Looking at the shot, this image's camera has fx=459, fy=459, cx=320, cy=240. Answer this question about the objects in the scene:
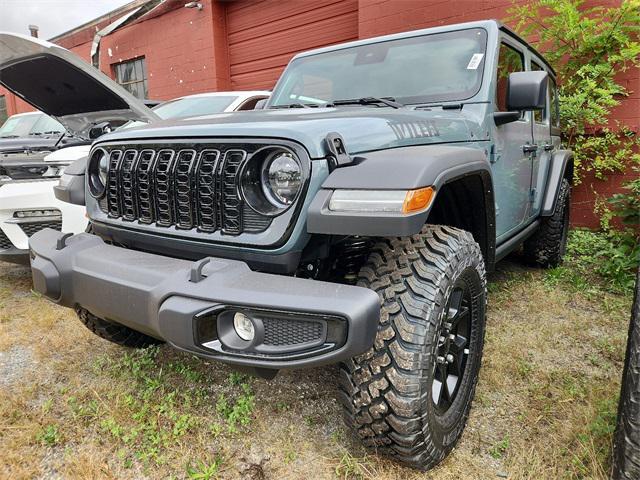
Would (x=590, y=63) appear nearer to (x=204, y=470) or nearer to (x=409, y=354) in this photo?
(x=409, y=354)

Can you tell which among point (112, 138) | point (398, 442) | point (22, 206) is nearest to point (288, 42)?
point (22, 206)

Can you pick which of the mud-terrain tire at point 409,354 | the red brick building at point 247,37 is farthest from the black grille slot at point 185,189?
the red brick building at point 247,37

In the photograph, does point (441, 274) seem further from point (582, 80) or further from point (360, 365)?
point (582, 80)

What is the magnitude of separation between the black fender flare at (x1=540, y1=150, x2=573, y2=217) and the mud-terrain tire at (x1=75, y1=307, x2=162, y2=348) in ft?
9.47

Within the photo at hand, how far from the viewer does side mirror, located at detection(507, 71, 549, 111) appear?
2264mm

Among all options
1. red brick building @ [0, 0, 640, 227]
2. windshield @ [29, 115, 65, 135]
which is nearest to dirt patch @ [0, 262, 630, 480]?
red brick building @ [0, 0, 640, 227]

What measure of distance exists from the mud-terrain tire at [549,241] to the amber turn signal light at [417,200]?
273 cm

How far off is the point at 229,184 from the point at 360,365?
29.4 inches

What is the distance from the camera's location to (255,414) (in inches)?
78.4

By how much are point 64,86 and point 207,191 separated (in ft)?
8.71

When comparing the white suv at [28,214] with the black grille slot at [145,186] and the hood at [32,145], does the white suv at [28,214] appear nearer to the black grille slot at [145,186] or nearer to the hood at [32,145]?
the hood at [32,145]

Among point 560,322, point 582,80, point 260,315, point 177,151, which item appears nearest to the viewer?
point 260,315

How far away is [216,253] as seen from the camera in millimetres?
1604

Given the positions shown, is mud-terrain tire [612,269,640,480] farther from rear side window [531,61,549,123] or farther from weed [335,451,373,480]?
rear side window [531,61,549,123]
